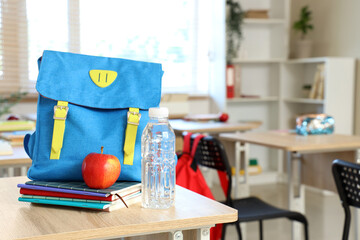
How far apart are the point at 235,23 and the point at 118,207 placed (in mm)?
4268

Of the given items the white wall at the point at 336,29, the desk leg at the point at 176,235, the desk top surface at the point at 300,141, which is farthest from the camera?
the white wall at the point at 336,29

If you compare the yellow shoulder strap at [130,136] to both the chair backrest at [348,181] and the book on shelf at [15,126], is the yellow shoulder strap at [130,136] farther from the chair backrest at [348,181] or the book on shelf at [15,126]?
the book on shelf at [15,126]

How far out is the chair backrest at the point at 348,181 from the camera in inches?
74.5

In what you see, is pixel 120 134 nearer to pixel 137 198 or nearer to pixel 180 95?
pixel 137 198

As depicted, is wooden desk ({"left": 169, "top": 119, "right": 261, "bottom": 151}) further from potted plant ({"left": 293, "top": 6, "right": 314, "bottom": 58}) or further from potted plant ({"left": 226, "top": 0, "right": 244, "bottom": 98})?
potted plant ({"left": 293, "top": 6, "right": 314, "bottom": 58})

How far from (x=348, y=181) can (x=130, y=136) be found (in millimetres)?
987

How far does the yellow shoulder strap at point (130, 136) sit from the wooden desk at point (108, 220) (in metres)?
0.12

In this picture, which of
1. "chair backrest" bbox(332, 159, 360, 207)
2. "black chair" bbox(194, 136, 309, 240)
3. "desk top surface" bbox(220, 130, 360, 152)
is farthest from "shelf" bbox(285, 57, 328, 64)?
"chair backrest" bbox(332, 159, 360, 207)

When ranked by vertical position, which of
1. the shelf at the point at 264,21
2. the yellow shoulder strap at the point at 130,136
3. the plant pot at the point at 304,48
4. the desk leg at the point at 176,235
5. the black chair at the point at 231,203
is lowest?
the black chair at the point at 231,203

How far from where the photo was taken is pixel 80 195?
3.96 feet

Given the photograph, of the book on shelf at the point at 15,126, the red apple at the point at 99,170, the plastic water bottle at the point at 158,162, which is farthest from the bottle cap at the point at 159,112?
the book on shelf at the point at 15,126

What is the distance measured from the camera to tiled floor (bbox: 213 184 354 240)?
142 inches

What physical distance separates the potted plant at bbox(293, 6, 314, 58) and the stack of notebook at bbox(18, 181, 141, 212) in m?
4.44

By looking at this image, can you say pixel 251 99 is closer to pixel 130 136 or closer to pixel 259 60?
pixel 259 60
